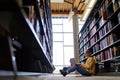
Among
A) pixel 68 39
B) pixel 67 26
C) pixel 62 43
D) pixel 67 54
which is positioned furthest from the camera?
pixel 67 26

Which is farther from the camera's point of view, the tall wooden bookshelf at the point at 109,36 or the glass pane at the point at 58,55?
the glass pane at the point at 58,55

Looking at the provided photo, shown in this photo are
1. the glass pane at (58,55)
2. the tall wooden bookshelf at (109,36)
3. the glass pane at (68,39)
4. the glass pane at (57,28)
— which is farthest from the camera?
the glass pane at (57,28)

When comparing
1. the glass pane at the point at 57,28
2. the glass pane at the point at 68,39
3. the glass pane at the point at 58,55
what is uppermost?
the glass pane at the point at 57,28

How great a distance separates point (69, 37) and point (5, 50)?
39.1 ft

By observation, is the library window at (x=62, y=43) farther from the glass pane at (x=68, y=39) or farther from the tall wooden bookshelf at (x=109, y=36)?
the tall wooden bookshelf at (x=109, y=36)

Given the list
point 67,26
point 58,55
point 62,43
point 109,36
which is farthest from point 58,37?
point 109,36

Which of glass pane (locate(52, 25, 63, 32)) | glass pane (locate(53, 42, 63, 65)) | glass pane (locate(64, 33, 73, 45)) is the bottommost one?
glass pane (locate(53, 42, 63, 65))

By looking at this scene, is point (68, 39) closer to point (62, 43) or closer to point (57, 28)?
point (62, 43)

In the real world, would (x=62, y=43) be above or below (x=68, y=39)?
below

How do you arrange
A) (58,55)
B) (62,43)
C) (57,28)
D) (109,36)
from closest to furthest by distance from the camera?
(109,36)
(58,55)
(62,43)
(57,28)

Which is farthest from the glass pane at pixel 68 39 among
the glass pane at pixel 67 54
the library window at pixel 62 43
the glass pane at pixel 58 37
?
the glass pane at pixel 67 54

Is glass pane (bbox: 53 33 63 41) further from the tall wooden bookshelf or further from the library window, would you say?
the tall wooden bookshelf

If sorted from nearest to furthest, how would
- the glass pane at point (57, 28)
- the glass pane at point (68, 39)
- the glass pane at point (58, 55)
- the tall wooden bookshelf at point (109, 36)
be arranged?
1. the tall wooden bookshelf at point (109, 36)
2. the glass pane at point (58, 55)
3. the glass pane at point (68, 39)
4. the glass pane at point (57, 28)

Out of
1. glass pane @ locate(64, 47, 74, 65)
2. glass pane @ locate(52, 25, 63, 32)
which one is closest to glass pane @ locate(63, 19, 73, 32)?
glass pane @ locate(52, 25, 63, 32)
